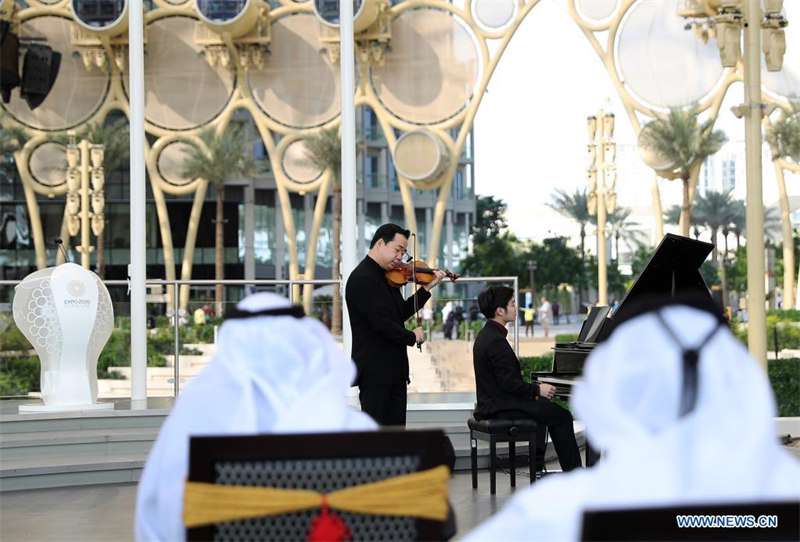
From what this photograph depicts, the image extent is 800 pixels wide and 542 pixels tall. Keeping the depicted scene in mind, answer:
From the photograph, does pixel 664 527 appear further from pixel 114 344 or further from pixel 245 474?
pixel 114 344

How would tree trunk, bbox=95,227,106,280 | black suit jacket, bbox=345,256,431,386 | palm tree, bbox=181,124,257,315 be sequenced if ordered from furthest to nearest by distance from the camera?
tree trunk, bbox=95,227,106,280, palm tree, bbox=181,124,257,315, black suit jacket, bbox=345,256,431,386

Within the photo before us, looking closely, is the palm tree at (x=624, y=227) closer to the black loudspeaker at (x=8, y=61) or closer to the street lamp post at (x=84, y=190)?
the street lamp post at (x=84, y=190)

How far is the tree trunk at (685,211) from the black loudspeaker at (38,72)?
14.0 metres

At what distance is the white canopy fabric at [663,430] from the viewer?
2.02 meters

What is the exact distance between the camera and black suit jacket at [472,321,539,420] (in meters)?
7.31

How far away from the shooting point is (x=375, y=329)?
6332 mm

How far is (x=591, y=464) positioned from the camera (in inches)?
313

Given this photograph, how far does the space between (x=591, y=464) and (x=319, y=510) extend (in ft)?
18.3

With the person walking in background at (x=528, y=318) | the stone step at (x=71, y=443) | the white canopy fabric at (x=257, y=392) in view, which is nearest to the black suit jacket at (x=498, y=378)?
the stone step at (x=71, y=443)

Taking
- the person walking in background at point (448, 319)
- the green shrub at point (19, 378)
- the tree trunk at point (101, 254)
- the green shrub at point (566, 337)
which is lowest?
the green shrub at point (566, 337)

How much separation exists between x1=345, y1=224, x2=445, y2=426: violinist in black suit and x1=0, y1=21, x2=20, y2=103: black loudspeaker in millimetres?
18606

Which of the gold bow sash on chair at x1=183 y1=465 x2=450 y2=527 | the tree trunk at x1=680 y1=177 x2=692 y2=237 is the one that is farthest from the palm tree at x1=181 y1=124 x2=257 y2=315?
the gold bow sash on chair at x1=183 y1=465 x2=450 y2=527

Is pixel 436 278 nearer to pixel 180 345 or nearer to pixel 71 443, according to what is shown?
pixel 71 443

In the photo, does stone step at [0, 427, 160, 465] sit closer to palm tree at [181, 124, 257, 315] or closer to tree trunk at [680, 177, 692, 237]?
palm tree at [181, 124, 257, 315]
